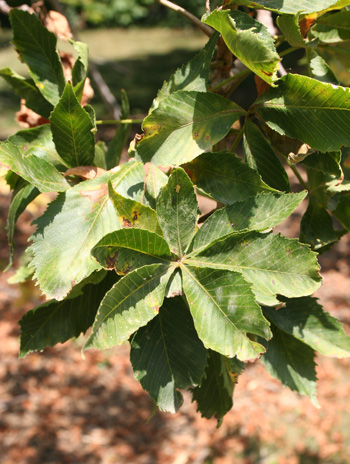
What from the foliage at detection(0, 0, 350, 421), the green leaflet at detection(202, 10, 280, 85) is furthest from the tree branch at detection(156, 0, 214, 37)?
the green leaflet at detection(202, 10, 280, 85)

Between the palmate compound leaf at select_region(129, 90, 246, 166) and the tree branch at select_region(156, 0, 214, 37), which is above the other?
the tree branch at select_region(156, 0, 214, 37)

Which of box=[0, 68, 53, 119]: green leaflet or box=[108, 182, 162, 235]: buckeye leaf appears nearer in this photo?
box=[108, 182, 162, 235]: buckeye leaf

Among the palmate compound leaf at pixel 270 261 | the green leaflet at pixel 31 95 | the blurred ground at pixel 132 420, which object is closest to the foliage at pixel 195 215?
the palmate compound leaf at pixel 270 261

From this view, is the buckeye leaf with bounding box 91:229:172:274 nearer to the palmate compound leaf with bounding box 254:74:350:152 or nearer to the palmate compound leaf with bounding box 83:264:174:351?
the palmate compound leaf with bounding box 83:264:174:351

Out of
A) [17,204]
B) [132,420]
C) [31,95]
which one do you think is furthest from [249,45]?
[132,420]

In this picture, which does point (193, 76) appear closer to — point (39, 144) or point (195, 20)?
point (195, 20)

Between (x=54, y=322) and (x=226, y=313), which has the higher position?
(x=226, y=313)
